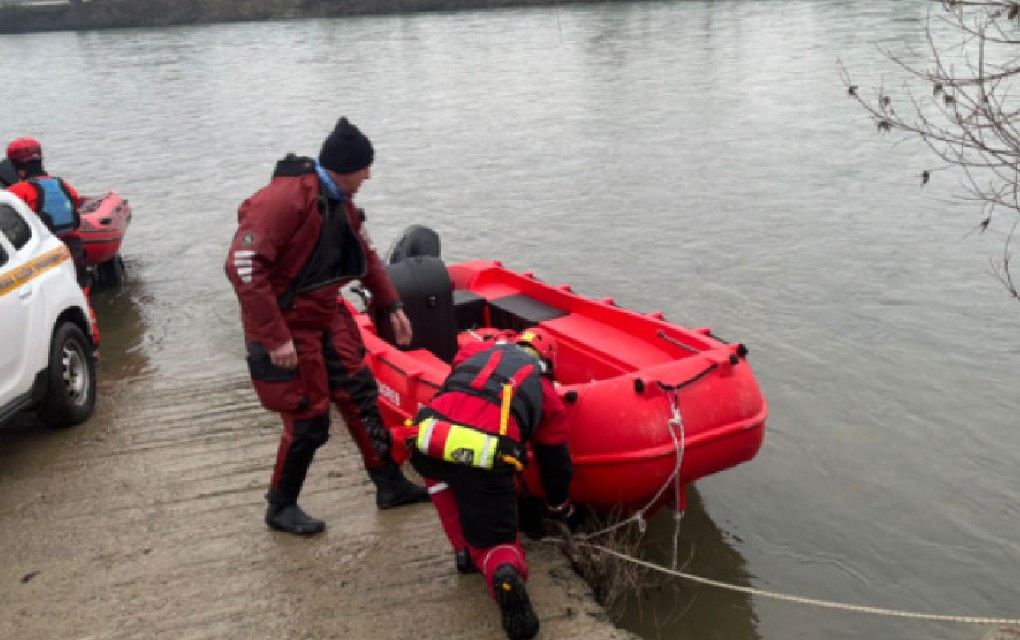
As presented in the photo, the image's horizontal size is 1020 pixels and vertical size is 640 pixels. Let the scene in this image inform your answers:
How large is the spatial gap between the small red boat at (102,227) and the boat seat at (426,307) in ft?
18.3

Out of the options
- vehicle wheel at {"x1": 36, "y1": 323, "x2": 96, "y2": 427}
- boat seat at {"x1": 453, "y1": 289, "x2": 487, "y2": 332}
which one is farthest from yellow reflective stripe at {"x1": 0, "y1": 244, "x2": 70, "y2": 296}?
boat seat at {"x1": 453, "y1": 289, "x2": 487, "y2": 332}

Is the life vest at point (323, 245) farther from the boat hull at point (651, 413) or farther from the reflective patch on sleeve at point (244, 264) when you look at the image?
the boat hull at point (651, 413)

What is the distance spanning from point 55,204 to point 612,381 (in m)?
4.77

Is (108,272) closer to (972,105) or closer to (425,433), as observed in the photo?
(425,433)

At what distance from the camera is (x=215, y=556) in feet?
15.8

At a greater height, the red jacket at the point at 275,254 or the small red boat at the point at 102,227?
the red jacket at the point at 275,254

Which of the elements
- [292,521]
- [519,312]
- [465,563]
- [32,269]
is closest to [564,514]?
[465,563]

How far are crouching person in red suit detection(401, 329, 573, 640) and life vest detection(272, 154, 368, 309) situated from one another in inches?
27.5

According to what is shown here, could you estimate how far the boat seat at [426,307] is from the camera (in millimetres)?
6617

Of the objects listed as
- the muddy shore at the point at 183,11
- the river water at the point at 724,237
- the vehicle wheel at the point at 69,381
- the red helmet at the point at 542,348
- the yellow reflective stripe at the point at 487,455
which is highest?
the red helmet at the point at 542,348

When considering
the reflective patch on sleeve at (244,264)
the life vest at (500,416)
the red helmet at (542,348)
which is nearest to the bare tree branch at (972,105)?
the red helmet at (542,348)

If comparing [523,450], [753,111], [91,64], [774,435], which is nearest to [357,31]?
[91,64]

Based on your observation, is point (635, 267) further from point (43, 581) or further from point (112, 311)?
point (43, 581)

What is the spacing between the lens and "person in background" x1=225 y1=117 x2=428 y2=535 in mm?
4215
